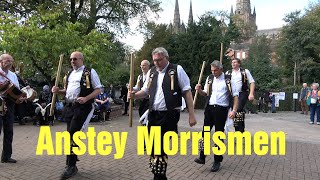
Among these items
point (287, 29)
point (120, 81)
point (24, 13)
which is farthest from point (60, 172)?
point (287, 29)

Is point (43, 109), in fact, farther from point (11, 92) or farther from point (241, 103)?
point (241, 103)

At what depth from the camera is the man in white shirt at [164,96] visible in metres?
4.39

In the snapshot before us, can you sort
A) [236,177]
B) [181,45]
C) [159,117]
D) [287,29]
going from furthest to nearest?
1. [287,29]
2. [181,45]
3. [236,177]
4. [159,117]

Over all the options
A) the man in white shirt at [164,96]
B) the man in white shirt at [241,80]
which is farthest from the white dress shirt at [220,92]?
the man in white shirt at [164,96]

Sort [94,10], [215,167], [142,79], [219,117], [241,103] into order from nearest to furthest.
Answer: [215,167] → [219,117] → [142,79] → [241,103] → [94,10]

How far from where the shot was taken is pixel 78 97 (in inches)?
207

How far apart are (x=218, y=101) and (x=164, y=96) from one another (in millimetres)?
1920

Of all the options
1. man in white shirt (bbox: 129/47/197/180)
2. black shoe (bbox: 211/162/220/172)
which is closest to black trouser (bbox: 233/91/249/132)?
black shoe (bbox: 211/162/220/172)

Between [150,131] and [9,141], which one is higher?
[150,131]

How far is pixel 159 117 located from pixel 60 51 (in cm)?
1044

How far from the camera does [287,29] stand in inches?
1459

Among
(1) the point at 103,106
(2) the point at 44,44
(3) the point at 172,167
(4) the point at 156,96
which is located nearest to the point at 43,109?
(1) the point at 103,106

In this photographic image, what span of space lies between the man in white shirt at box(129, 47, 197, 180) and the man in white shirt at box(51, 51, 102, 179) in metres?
1.24

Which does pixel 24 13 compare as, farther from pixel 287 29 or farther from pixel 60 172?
pixel 287 29
